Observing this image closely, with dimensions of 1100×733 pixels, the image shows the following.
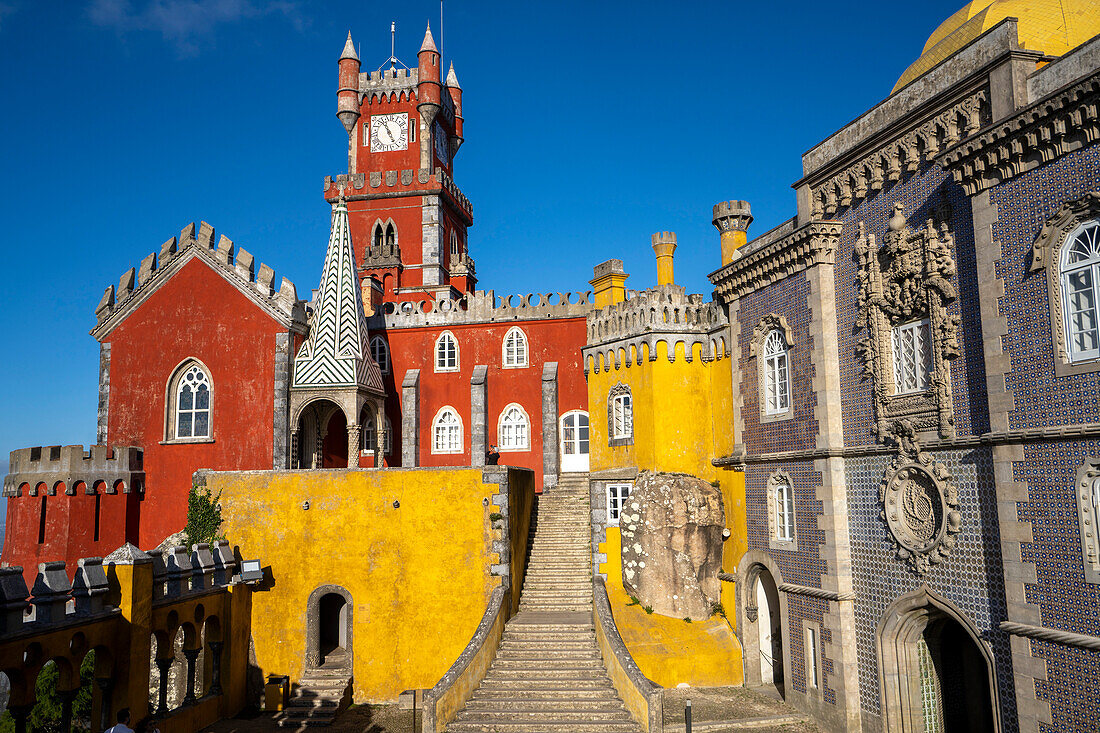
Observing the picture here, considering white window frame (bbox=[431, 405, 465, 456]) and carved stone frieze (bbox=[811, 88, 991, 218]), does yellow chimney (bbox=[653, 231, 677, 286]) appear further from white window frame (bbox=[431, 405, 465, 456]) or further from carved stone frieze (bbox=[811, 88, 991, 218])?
white window frame (bbox=[431, 405, 465, 456])

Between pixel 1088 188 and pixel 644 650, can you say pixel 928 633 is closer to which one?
pixel 644 650

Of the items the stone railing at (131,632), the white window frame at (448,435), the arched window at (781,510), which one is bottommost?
the stone railing at (131,632)

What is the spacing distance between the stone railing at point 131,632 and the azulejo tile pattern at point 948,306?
577 inches

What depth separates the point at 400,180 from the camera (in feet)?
115

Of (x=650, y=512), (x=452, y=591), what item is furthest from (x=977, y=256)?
(x=452, y=591)

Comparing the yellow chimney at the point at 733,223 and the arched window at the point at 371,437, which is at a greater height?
the yellow chimney at the point at 733,223

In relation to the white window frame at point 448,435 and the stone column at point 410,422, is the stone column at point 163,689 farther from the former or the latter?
the white window frame at point 448,435

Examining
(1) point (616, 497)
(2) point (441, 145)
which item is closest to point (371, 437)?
(1) point (616, 497)

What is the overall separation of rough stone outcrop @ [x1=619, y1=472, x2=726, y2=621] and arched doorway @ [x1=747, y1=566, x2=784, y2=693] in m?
1.21

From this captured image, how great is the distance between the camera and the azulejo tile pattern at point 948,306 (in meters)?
13.6

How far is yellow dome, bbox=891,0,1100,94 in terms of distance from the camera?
1423cm

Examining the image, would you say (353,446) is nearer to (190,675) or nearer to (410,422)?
(410,422)

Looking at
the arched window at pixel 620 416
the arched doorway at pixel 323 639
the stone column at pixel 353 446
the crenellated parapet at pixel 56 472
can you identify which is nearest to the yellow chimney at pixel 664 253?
the arched window at pixel 620 416

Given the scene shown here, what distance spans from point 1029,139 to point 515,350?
17963 millimetres
